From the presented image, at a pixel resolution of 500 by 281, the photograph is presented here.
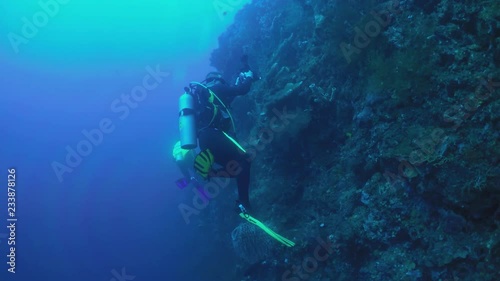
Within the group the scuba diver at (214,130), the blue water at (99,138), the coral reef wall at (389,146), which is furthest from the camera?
the blue water at (99,138)

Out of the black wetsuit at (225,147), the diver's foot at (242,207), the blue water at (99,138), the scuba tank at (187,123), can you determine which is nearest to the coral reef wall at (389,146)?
the diver's foot at (242,207)

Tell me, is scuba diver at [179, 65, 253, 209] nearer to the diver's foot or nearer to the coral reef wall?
the diver's foot

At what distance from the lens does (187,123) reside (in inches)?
207

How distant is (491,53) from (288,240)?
157 inches

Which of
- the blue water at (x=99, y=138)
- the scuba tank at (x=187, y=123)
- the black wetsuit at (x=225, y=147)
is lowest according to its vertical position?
the black wetsuit at (x=225, y=147)

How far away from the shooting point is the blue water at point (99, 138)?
23500mm

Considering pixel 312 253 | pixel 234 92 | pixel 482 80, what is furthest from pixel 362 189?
pixel 234 92

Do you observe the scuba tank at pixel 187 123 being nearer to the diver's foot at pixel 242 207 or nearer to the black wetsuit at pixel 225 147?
the black wetsuit at pixel 225 147

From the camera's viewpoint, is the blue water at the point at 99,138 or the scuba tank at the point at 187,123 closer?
the scuba tank at the point at 187,123

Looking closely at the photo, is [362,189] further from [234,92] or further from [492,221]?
[234,92]

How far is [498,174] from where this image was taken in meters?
3.07

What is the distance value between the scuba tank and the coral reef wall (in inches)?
85.1

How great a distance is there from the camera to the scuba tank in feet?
17.0

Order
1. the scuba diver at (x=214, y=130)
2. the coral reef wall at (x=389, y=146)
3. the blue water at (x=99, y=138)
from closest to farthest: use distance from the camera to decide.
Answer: the coral reef wall at (x=389, y=146) < the scuba diver at (x=214, y=130) < the blue water at (x=99, y=138)
